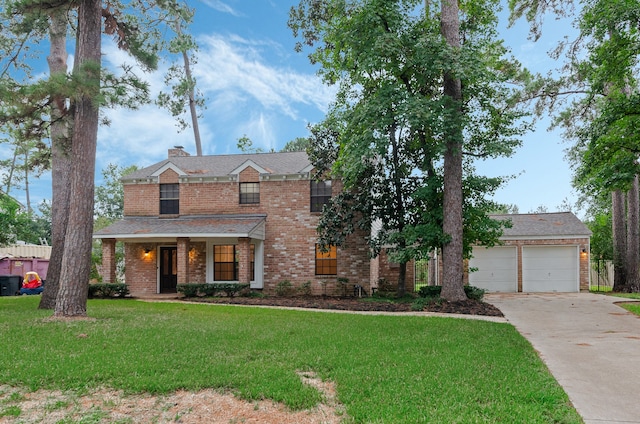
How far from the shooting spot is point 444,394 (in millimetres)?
4617

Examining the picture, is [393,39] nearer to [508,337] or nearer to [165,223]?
[508,337]

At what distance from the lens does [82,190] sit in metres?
10.6

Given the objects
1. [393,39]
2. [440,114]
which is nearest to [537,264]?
[440,114]

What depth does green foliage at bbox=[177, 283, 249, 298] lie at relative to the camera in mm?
16906

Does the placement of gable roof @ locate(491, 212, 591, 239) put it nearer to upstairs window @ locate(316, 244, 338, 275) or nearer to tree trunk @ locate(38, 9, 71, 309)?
upstairs window @ locate(316, 244, 338, 275)

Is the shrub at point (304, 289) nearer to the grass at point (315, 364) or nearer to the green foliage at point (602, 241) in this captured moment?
the grass at point (315, 364)

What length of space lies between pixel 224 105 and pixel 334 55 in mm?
14172

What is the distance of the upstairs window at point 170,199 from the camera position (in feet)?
65.0

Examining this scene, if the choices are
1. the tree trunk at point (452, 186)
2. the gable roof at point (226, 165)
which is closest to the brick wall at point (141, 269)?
the gable roof at point (226, 165)

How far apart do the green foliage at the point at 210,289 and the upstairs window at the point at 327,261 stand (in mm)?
3088

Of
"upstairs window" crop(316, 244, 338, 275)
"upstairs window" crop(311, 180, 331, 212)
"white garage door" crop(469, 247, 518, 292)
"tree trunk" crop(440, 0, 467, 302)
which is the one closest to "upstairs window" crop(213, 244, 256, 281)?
"upstairs window" crop(316, 244, 338, 275)

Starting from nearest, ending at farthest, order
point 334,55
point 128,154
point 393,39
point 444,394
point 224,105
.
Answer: point 444,394, point 393,39, point 334,55, point 224,105, point 128,154

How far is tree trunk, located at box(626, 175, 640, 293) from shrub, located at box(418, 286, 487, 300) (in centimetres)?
855

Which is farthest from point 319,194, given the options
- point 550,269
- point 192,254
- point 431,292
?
point 550,269
